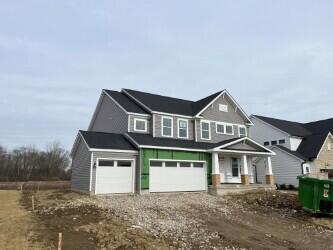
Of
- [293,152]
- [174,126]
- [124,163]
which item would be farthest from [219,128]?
[124,163]

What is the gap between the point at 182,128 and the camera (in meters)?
24.8

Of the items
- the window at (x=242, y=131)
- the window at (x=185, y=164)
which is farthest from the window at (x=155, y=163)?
the window at (x=242, y=131)

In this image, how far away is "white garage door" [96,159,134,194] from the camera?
18.3 m

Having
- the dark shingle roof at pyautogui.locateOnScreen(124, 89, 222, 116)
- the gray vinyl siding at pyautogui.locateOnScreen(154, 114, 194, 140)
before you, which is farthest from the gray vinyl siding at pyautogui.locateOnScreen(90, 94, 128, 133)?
the gray vinyl siding at pyautogui.locateOnScreen(154, 114, 194, 140)

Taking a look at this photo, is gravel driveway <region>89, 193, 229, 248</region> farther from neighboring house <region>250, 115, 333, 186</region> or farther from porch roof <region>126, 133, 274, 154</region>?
neighboring house <region>250, 115, 333, 186</region>

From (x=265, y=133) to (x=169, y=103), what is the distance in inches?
563

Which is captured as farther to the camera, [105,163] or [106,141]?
[106,141]

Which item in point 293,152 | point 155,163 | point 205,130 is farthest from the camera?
point 293,152

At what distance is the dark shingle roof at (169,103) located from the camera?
980 inches

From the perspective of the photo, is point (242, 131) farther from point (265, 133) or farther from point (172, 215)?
point (172, 215)

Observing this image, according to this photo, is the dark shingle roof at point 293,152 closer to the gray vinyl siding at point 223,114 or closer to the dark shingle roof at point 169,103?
the gray vinyl siding at point 223,114

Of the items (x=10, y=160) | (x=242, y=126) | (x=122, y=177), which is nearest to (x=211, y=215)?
(x=122, y=177)

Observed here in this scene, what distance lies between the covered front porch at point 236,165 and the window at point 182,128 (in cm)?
302

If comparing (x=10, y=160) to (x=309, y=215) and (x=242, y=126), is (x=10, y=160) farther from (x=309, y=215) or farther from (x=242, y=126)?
(x=309, y=215)
